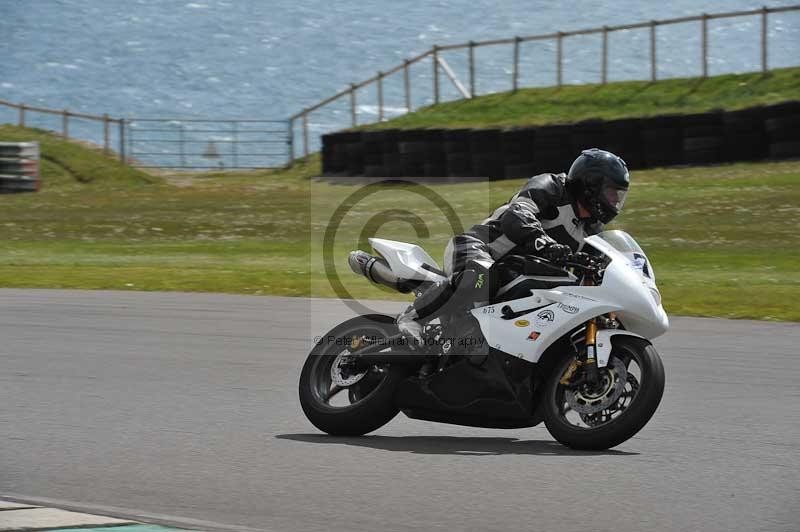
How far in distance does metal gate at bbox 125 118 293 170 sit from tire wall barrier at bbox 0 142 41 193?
8.55 m

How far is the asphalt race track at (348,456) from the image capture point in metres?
5.03

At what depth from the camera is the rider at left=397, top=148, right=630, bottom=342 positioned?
20.1ft

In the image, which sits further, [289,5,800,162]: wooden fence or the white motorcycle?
[289,5,800,162]: wooden fence

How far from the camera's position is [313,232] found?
22.9 m

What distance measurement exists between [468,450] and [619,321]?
95 cm

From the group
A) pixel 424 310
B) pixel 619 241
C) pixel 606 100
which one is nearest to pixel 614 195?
pixel 619 241

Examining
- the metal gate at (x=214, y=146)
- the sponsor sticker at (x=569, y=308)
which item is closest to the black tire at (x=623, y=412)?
the sponsor sticker at (x=569, y=308)

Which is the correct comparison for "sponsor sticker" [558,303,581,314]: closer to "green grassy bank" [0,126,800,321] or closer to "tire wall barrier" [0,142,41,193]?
"green grassy bank" [0,126,800,321]

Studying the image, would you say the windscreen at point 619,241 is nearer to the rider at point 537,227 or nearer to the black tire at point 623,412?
the rider at point 537,227

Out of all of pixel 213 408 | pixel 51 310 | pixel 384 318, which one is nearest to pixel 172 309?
pixel 51 310

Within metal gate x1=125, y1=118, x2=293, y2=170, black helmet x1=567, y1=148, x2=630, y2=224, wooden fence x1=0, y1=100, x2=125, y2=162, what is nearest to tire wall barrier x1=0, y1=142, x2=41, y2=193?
wooden fence x1=0, y1=100, x2=125, y2=162

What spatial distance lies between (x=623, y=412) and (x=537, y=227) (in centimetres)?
93

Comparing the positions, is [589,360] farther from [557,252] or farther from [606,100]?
[606,100]

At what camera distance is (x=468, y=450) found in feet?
20.7
